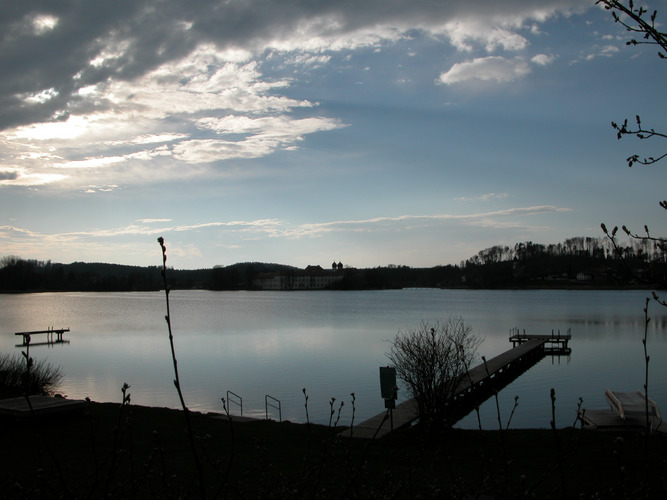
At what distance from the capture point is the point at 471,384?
4582 mm

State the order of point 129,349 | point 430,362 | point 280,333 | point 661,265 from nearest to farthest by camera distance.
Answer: point 661,265, point 430,362, point 129,349, point 280,333

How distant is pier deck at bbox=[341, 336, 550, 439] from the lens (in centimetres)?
1509

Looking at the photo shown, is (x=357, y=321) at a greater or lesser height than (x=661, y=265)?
lesser

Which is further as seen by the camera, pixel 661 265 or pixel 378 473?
pixel 378 473

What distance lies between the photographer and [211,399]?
26.2m

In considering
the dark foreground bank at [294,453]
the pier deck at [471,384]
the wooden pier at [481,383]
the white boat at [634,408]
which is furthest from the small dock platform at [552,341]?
the dark foreground bank at [294,453]

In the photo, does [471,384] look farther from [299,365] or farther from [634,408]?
[299,365]

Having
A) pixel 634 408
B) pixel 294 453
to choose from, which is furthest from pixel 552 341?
pixel 294 453

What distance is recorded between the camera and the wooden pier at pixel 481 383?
53.6ft

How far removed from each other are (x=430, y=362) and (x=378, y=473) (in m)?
7.29

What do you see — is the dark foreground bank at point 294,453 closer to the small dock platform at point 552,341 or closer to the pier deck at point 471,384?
the pier deck at point 471,384

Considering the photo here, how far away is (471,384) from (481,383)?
26.1 m

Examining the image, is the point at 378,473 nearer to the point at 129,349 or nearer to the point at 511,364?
the point at 511,364

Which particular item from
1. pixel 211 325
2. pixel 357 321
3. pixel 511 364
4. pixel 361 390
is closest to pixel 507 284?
pixel 357 321
